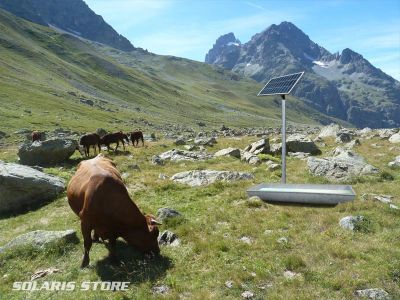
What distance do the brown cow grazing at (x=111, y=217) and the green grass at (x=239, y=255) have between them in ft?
1.70

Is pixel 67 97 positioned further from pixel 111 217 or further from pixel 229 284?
pixel 229 284

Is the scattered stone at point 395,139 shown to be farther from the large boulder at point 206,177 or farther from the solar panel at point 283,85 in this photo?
the large boulder at point 206,177

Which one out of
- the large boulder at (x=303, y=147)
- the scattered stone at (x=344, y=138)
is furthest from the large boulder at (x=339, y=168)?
the scattered stone at (x=344, y=138)

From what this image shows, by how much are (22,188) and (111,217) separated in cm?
932

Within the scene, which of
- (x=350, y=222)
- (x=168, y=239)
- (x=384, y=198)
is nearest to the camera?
(x=168, y=239)

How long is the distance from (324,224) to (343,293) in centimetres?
458

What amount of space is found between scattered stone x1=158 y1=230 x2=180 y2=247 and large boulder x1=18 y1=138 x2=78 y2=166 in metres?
17.6

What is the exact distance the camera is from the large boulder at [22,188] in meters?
18.4

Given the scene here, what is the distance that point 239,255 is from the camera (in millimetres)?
11734

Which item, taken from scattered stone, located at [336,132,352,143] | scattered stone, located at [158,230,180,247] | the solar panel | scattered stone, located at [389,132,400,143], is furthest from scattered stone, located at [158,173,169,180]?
scattered stone, located at [389,132,400,143]

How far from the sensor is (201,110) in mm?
196000

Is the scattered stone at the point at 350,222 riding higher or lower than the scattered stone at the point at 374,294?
higher

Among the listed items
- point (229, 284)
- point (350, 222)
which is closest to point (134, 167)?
point (350, 222)

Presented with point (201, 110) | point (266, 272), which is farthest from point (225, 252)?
point (201, 110)
